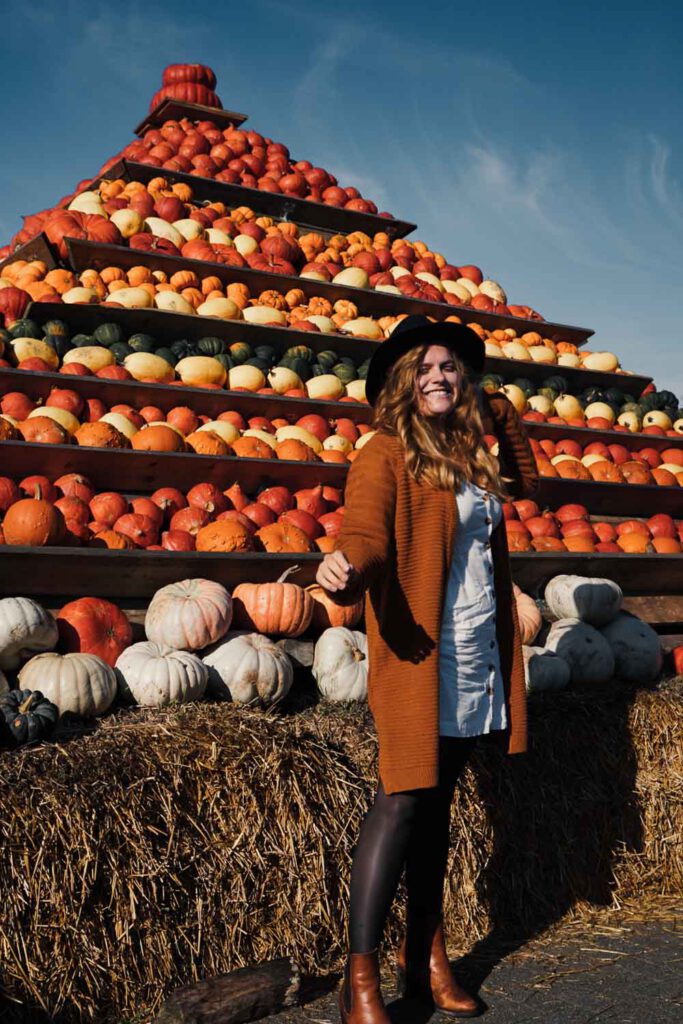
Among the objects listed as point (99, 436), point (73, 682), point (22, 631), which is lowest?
point (73, 682)

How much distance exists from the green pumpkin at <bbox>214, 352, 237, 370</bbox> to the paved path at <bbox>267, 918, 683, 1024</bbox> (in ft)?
14.5

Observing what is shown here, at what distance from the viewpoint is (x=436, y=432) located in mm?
2455

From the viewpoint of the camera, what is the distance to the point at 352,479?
2.31m

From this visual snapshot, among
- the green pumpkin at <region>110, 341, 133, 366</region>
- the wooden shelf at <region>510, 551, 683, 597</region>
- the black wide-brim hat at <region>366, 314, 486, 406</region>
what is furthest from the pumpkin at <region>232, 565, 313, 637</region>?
the green pumpkin at <region>110, 341, 133, 366</region>

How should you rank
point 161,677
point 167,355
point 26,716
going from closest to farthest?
point 26,716 < point 161,677 < point 167,355

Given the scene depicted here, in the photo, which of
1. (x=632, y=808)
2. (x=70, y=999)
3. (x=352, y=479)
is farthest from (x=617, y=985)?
(x=352, y=479)

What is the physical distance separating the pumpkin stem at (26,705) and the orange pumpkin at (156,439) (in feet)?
7.36

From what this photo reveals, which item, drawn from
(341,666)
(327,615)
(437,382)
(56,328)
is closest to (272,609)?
(327,615)

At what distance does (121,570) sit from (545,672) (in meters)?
2.06


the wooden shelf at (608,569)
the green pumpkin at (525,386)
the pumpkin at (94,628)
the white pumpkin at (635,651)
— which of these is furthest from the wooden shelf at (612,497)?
the pumpkin at (94,628)

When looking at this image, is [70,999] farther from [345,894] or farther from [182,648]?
[182,648]

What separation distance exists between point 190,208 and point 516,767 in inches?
268

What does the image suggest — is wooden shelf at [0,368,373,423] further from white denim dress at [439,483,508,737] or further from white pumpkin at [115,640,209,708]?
white denim dress at [439,483,508,737]

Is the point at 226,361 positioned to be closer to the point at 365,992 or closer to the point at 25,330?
the point at 25,330
